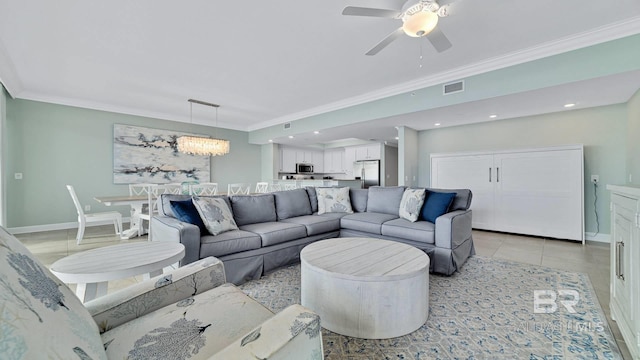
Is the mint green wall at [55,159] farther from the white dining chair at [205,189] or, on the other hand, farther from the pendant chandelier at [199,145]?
the white dining chair at [205,189]

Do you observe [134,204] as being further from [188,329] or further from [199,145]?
[188,329]

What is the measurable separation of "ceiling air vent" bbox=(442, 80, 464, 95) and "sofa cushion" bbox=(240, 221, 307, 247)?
9.27ft

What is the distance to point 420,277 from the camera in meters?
1.77

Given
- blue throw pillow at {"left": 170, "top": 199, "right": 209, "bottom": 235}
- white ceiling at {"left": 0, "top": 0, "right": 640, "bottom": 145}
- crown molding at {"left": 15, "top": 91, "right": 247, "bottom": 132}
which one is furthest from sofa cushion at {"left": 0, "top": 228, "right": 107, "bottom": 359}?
crown molding at {"left": 15, "top": 91, "right": 247, "bottom": 132}

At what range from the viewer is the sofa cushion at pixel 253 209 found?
10.2ft

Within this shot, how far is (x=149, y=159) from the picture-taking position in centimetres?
594

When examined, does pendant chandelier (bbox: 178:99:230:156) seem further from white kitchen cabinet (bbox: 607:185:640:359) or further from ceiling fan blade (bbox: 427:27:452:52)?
white kitchen cabinet (bbox: 607:185:640:359)

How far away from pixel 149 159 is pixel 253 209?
4.17 meters

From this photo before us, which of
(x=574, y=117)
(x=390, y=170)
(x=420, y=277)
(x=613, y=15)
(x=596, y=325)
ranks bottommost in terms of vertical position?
(x=596, y=325)

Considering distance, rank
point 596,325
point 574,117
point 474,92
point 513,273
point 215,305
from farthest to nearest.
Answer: point 574,117, point 474,92, point 513,273, point 596,325, point 215,305

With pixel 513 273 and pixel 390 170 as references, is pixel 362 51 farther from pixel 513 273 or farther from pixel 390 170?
pixel 390 170

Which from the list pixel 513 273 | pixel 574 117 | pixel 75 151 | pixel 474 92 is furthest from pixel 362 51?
pixel 75 151

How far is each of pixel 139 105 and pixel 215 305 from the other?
18.9ft

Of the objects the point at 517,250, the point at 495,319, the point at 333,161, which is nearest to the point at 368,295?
the point at 495,319
